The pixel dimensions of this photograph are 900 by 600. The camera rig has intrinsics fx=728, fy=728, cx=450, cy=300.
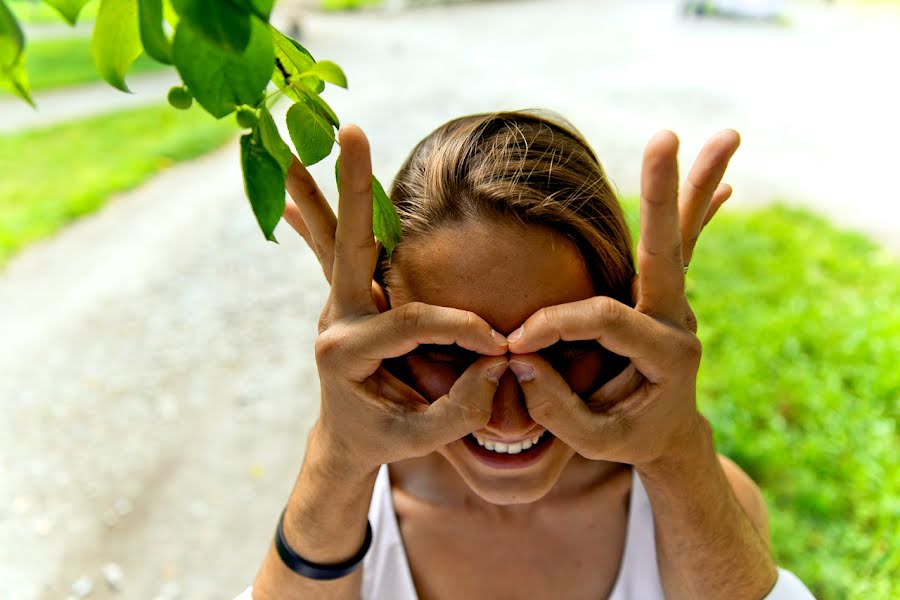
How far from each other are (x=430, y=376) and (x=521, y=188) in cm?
27

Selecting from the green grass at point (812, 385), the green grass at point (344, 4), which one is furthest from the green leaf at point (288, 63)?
the green grass at point (344, 4)

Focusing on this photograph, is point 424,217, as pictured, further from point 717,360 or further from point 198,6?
point 717,360

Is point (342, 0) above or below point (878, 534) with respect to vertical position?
below

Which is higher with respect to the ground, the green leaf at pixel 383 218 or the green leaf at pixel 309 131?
the green leaf at pixel 309 131

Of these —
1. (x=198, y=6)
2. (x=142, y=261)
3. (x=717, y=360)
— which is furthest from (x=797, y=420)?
(x=142, y=261)

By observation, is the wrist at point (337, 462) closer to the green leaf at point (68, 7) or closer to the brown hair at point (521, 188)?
the brown hair at point (521, 188)

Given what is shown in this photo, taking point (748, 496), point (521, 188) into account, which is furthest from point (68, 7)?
point (748, 496)

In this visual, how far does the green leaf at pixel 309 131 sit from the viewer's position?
2.06ft

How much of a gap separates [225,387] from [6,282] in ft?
4.83

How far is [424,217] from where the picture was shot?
0.98 meters

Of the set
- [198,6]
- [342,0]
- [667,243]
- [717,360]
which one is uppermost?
[198,6]

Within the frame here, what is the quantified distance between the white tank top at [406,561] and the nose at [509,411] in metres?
0.38

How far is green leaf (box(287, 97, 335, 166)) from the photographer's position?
63 centimetres

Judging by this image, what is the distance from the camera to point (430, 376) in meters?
0.94
